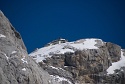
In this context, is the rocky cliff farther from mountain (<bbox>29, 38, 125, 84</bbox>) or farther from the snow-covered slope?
the snow-covered slope

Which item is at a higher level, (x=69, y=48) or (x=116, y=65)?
(x=69, y=48)

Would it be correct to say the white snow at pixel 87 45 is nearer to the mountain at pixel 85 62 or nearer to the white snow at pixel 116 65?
the mountain at pixel 85 62

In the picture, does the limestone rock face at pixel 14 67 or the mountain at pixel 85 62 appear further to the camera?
the mountain at pixel 85 62

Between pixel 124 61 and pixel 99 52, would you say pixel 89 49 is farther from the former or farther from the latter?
pixel 124 61

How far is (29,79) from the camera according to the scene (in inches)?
1272

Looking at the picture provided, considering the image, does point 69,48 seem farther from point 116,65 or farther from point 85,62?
point 116,65

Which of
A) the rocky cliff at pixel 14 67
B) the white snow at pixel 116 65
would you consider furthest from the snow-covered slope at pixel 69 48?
the rocky cliff at pixel 14 67

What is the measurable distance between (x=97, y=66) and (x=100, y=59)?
3.45m

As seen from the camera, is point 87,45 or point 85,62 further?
point 87,45

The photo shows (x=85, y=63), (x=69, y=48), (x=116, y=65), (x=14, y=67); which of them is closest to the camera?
(x=14, y=67)

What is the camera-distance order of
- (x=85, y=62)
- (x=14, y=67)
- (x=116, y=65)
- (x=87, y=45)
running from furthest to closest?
(x=87, y=45) → (x=116, y=65) → (x=85, y=62) → (x=14, y=67)

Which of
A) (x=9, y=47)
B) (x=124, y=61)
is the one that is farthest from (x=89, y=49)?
(x=9, y=47)

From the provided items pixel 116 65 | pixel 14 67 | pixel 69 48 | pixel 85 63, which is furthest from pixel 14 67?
pixel 116 65

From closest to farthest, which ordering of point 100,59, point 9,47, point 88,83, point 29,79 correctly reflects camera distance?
point 29,79 < point 9,47 < point 88,83 < point 100,59
